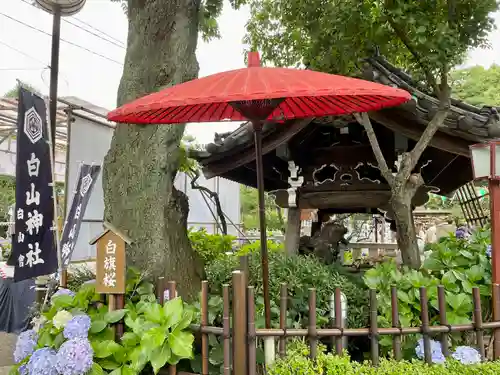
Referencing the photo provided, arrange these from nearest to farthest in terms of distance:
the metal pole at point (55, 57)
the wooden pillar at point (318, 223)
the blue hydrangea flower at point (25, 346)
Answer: the blue hydrangea flower at point (25, 346)
the metal pole at point (55, 57)
the wooden pillar at point (318, 223)

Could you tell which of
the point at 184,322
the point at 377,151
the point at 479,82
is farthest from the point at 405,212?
the point at 479,82

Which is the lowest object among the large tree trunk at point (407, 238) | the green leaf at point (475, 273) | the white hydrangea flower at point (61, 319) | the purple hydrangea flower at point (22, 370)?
the purple hydrangea flower at point (22, 370)

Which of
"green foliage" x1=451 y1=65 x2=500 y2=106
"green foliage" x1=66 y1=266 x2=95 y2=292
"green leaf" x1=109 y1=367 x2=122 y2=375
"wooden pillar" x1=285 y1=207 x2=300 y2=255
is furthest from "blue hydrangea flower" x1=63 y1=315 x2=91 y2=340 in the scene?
"green foliage" x1=451 y1=65 x2=500 y2=106

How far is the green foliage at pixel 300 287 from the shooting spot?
13.5ft

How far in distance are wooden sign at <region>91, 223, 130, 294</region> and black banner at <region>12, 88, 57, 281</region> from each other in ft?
4.37

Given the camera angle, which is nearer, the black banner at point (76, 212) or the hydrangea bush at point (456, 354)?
the hydrangea bush at point (456, 354)

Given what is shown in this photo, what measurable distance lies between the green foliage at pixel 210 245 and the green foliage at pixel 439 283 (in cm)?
377

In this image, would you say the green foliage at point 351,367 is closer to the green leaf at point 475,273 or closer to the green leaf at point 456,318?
the green leaf at point 456,318

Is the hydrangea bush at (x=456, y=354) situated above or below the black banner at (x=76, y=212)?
below

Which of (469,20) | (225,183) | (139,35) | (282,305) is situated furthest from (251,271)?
(225,183)

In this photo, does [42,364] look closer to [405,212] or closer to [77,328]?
[77,328]

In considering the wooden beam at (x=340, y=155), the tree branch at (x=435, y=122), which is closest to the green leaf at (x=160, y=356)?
the tree branch at (x=435, y=122)

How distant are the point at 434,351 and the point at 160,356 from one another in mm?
2201

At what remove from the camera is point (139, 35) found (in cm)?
520
